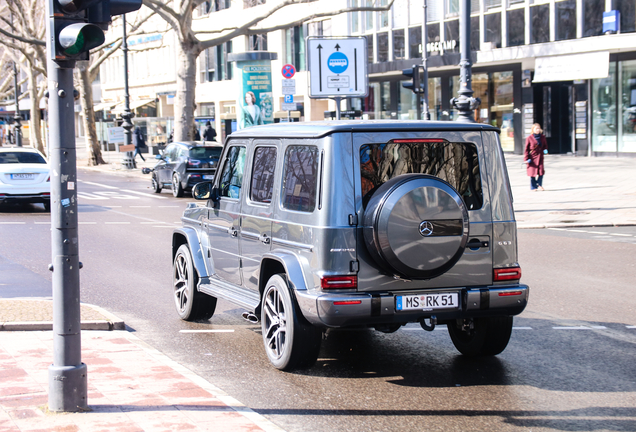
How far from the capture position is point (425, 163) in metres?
6.09

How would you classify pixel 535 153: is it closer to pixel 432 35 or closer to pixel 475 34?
pixel 475 34

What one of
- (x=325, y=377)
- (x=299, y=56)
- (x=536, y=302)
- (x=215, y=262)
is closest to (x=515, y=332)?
(x=536, y=302)

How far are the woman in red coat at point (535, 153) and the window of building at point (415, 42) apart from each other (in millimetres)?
16302

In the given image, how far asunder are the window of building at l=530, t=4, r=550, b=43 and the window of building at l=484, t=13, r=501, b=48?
65.6 inches

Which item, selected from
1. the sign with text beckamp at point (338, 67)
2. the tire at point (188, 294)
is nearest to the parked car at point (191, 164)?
the sign with text beckamp at point (338, 67)

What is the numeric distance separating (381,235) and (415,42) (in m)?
33.1

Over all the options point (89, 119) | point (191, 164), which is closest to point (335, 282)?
→ point (191, 164)

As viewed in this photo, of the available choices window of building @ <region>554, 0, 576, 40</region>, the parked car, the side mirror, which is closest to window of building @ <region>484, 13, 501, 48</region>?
window of building @ <region>554, 0, 576, 40</region>

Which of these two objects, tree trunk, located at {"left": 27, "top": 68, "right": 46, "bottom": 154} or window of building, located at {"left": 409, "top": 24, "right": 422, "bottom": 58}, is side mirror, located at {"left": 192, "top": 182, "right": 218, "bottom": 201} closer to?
window of building, located at {"left": 409, "top": 24, "right": 422, "bottom": 58}

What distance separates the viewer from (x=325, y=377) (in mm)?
6207

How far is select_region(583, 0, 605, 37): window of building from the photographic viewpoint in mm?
29359

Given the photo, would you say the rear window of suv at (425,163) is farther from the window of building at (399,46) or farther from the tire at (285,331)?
the window of building at (399,46)

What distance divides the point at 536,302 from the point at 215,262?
11.1 ft

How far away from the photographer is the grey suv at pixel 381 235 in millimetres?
5762
